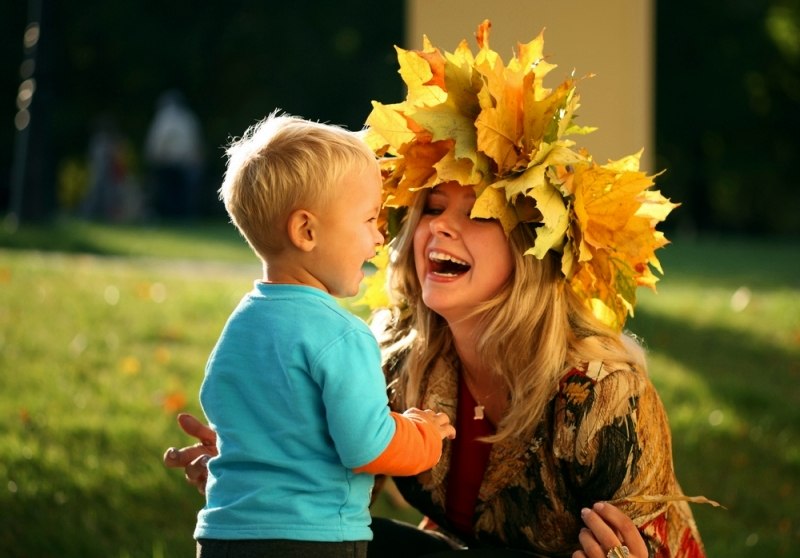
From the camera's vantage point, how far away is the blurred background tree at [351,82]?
86.3 feet

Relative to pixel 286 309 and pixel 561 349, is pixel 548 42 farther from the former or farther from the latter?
pixel 286 309

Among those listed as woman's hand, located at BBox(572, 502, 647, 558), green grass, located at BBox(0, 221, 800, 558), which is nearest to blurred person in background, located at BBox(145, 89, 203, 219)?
green grass, located at BBox(0, 221, 800, 558)

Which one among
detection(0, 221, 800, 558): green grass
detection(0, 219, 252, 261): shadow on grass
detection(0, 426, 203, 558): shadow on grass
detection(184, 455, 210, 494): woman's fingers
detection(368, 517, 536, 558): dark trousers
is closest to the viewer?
detection(184, 455, 210, 494): woman's fingers

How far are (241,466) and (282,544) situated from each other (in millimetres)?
181

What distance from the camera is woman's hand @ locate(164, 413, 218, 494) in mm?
3188

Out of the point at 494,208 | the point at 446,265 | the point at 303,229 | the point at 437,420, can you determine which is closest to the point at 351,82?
the point at 446,265

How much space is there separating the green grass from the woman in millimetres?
1718

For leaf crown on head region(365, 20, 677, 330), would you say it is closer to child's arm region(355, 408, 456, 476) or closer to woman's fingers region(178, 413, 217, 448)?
child's arm region(355, 408, 456, 476)

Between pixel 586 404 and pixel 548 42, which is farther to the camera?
pixel 548 42

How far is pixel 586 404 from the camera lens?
3150 millimetres

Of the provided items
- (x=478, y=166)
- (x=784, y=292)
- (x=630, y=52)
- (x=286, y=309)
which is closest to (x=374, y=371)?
(x=286, y=309)

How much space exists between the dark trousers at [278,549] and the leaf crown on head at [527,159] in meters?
0.83

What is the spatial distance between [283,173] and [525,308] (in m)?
0.90

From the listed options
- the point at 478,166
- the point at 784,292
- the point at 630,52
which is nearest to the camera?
the point at 478,166
